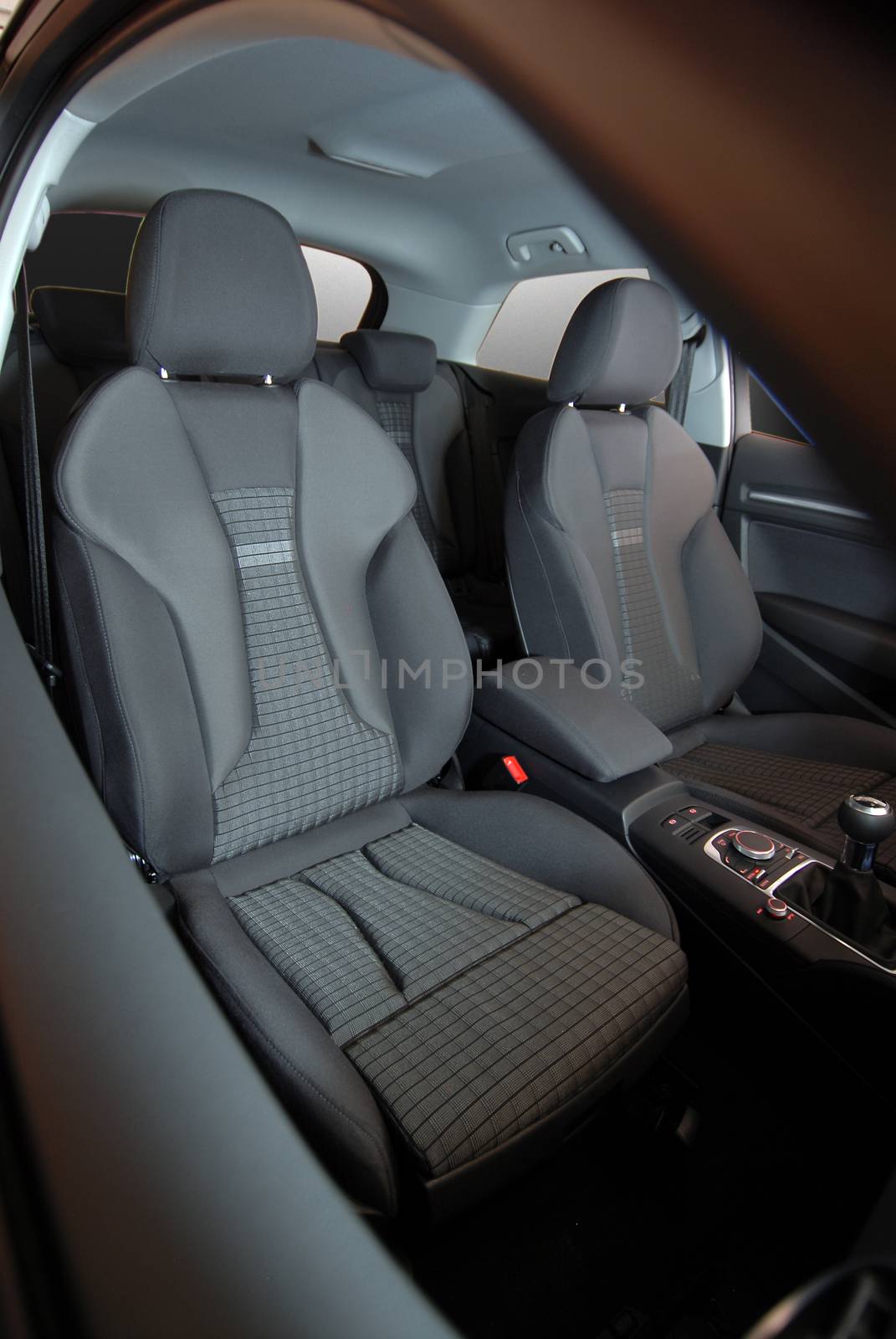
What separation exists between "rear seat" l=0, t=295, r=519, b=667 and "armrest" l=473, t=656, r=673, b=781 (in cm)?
77

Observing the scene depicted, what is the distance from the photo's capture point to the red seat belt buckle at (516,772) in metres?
1.75

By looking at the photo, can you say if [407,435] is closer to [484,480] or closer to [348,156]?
[484,480]

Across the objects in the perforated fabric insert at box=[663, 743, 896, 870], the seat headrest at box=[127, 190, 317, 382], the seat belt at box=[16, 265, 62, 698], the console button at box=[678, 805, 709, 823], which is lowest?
the perforated fabric insert at box=[663, 743, 896, 870]

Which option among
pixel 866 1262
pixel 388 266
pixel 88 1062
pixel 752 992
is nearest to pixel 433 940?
pixel 752 992

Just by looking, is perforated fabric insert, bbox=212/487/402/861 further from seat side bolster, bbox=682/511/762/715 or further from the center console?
seat side bolster, bbox=682/511/762/715

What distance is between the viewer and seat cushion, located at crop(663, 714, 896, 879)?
169cm

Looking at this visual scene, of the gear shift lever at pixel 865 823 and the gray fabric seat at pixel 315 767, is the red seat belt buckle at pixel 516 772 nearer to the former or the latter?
the gray fabric seat at pixel 315 767

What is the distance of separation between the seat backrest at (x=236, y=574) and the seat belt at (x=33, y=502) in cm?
11

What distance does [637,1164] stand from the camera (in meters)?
1.41

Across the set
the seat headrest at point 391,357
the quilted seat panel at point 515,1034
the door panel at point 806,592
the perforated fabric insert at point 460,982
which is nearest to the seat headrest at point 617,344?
the door panel at point 806,592

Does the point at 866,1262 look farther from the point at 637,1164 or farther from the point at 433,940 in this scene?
the point at 637,1164

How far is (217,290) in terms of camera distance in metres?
1.26

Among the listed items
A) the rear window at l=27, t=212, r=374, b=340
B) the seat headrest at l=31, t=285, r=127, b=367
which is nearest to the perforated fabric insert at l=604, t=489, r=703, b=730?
the rear window at l=27, t=212, r=374, b=340

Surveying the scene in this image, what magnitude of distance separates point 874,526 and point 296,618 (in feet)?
4.17
